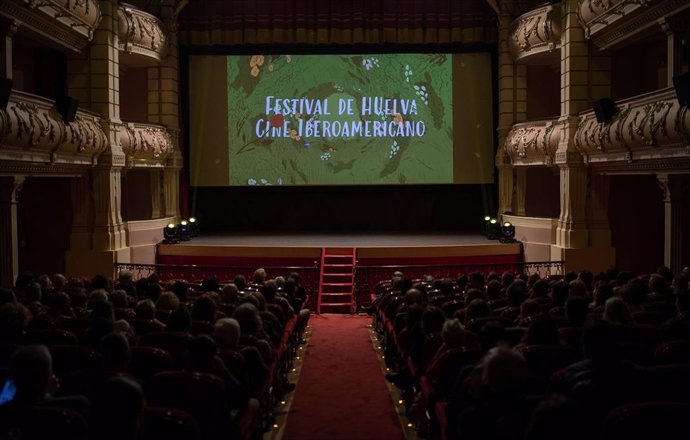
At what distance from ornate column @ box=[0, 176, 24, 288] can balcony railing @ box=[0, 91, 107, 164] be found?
0.49 m

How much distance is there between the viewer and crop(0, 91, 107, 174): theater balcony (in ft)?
40.9

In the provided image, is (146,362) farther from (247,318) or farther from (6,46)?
(6,46)

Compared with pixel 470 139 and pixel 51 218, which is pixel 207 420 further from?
pixel 470 139

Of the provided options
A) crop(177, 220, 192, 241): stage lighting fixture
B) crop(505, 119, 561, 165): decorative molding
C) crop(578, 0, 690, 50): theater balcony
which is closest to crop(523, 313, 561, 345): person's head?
crop(578, 0, 690, 50): theater balcony

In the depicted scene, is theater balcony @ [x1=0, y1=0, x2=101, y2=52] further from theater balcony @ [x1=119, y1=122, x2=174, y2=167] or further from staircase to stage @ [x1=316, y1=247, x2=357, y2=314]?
staircase to stage @ [x1=316, y1=247, x2=357, y2=314]

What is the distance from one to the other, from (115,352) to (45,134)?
10.2 meters

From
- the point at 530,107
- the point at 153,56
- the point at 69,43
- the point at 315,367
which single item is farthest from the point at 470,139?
the point at 315,367

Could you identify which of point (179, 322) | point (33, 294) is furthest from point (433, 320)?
point (33, 294)

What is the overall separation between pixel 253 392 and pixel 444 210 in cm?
1851

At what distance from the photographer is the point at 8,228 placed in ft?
43.1

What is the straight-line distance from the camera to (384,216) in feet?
78.3

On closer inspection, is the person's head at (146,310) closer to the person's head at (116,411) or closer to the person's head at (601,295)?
the person's head at (116,411)

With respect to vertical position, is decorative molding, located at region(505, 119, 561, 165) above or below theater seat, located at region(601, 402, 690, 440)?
above

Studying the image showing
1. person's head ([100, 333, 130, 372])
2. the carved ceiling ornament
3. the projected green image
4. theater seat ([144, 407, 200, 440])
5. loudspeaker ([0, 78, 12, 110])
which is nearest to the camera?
theater seat ([144, 407, 200, 440])
